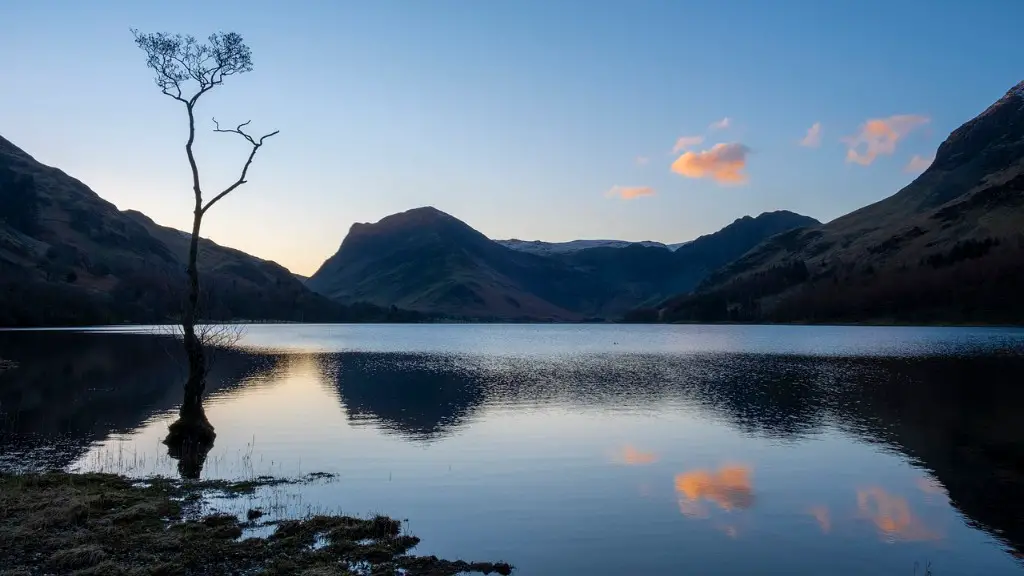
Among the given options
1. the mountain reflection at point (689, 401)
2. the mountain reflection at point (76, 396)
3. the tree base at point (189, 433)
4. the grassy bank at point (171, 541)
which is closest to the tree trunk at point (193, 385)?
the tree base at point (189, 433)

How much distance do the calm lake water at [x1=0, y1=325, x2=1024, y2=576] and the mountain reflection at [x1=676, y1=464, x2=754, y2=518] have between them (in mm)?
160

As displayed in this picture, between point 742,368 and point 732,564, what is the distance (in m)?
81.0

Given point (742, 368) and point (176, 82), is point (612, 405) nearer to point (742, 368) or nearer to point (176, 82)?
point (176, 82)

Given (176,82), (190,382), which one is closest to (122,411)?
(190,382)

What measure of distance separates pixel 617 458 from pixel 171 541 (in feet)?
75.2

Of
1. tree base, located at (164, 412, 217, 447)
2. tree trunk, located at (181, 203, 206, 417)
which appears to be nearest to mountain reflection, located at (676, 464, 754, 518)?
tree trunk, located at (181, 203, 206, 417)

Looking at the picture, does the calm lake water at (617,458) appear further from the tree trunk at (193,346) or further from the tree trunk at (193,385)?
the tree trunk at (193,346)

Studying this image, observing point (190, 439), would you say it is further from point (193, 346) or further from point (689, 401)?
point (689, 401)

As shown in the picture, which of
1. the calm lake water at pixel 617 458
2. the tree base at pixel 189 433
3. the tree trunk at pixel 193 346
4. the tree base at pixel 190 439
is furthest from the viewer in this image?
the tree base at pixel 189 433

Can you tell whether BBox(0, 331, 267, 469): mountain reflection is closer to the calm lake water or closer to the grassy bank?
the calm lake water

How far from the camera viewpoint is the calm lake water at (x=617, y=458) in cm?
2162

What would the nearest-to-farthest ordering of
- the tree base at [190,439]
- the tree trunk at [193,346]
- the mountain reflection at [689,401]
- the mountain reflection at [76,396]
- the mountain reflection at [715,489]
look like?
the mountain reflection at [715,489] → the mountain reflection at [689,401] → the tree base at [190,439] → the mountain reflection at [76,396] → the tree trunk at [193,346]

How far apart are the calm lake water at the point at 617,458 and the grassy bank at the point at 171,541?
2.17 m

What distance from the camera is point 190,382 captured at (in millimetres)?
36000
